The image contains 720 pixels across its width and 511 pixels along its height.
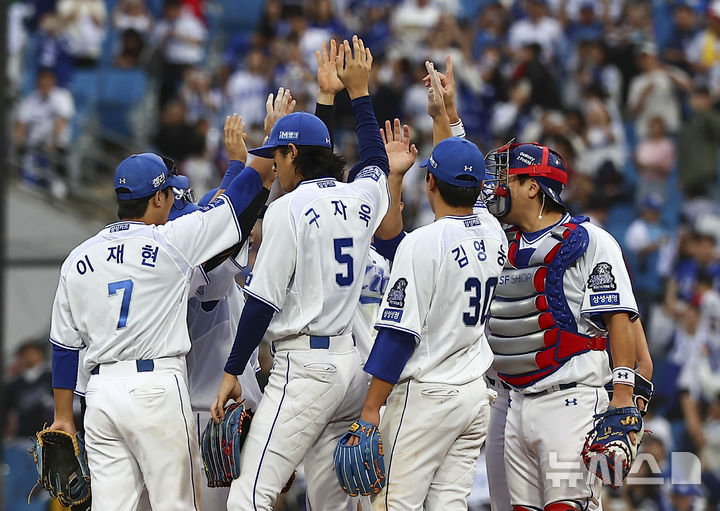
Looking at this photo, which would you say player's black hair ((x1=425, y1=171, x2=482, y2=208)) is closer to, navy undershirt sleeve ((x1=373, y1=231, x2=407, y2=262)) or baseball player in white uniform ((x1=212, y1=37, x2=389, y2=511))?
baseball player in white uniform ((x1=212, y1=37, x2=389, y2=511))

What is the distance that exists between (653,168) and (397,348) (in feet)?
34.7

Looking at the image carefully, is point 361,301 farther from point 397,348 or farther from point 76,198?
point 76,198

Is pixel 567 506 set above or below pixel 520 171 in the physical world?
below

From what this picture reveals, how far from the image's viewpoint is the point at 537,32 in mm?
16844

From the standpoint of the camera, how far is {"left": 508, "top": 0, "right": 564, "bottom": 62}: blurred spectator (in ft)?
54.9

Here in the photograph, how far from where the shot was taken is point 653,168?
1515 centimetres

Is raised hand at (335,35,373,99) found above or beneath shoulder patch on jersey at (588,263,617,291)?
above

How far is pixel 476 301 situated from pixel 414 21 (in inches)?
472

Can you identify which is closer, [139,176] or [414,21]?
[139,176]

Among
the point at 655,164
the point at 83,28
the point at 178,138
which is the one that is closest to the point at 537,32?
the point at 655,164

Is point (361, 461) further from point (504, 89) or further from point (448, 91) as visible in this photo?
point (504, 89)

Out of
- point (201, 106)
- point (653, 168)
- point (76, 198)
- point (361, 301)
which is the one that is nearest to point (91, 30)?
point (201, 106)

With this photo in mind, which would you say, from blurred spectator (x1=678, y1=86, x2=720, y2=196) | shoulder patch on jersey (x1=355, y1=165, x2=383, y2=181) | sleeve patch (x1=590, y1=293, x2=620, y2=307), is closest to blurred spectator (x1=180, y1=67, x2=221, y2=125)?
blurred spectator (x1=678, y1=86, x2=720, y2=196)

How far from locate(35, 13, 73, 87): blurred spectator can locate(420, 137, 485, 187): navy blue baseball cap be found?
9842 millimetres
